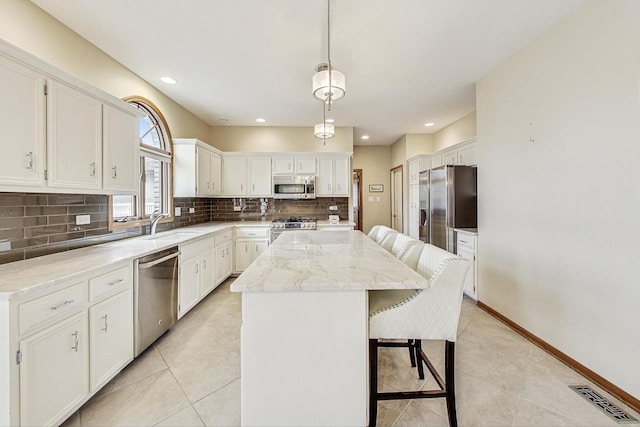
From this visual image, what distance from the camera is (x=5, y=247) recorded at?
5.44 ft

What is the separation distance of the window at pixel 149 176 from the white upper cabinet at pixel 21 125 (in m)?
1.07

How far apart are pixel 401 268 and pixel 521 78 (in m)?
2.48

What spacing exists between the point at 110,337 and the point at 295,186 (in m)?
3.37

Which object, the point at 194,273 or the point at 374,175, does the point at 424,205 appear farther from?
the point at 194,273

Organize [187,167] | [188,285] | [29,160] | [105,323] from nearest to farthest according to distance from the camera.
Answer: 1. [29,160]
2. [105,323]
3. [188,285]
4. [187,167]

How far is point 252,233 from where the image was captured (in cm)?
433

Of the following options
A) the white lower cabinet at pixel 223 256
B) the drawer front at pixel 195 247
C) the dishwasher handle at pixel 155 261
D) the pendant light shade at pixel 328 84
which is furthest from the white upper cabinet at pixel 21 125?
the white lower cabinet at pixel 223 256

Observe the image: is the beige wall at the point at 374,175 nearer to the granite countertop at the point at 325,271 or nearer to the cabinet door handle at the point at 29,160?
the granite countertop at the point at 325,271

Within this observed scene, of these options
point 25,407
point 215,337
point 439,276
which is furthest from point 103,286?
point 439,276

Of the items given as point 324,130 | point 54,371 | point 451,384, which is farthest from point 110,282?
point 324,130

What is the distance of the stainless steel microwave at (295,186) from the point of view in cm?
466

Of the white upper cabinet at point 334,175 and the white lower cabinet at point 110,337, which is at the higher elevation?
the white upper cabinet at point 334,175

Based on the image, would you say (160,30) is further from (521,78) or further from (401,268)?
(521,78)

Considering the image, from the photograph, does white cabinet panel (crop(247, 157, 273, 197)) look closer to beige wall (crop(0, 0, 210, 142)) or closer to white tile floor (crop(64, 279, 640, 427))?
beige wall (crop(0, 0, 210, 142))
